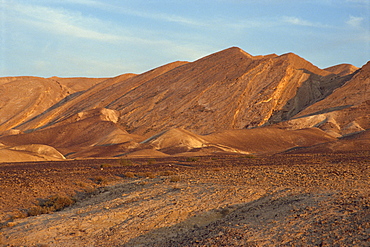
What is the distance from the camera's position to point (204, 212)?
12.4 metres

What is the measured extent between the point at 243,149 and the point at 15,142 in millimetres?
36899

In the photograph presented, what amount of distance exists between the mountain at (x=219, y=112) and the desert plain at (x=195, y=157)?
25 centimetres

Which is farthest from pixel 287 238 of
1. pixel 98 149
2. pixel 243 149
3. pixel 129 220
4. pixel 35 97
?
pixel 35 97

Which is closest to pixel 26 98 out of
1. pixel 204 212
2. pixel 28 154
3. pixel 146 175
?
pixel 28 154

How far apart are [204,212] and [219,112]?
58.5 meters

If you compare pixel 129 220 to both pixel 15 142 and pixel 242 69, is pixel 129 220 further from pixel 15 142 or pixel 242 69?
pixel 242 69

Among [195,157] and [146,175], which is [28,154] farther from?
[146,175]

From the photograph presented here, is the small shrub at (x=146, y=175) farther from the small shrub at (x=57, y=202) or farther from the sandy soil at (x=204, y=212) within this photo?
the small shrub at (x=57, y=202)

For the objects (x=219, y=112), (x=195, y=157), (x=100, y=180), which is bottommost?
(x=195, y=157)

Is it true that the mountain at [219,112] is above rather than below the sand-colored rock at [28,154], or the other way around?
above

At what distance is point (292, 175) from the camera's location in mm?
17578

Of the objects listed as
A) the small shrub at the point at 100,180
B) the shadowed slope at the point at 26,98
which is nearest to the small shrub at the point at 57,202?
the small shrub at the point at 100,180

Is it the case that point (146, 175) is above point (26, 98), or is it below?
below

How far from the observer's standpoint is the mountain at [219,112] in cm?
5588
